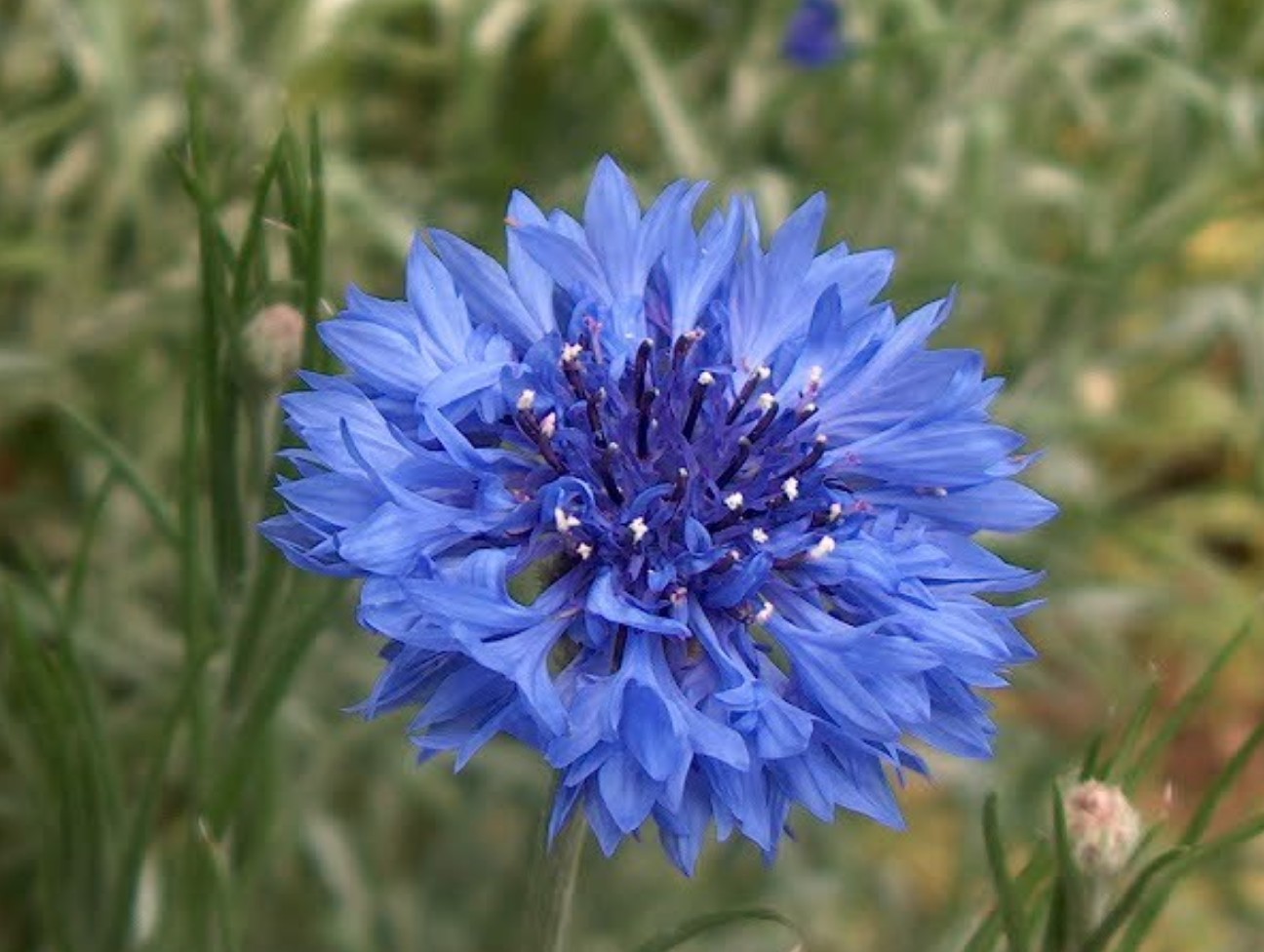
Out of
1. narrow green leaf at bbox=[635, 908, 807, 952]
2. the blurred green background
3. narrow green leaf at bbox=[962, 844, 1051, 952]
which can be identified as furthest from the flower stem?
the blurred green background

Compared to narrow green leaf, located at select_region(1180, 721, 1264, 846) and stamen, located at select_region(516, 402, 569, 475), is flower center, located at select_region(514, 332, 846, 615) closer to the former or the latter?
stamen, located at select_region(516, 402, 569, 475)

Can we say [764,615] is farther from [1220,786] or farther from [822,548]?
[1220,786]

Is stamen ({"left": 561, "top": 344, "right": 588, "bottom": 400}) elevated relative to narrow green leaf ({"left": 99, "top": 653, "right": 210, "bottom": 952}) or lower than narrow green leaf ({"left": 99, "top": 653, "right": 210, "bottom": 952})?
elevated

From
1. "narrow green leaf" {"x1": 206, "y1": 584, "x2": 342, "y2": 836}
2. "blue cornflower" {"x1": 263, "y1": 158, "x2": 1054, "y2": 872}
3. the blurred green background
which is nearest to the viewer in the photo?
"blue cornflower" {"x1": 263, "y1": 158, "x2": 1054, "y2": 872}

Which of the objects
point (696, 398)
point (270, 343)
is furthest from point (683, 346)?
point (270, 343)

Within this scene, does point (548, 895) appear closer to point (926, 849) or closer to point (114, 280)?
point (114, 280)

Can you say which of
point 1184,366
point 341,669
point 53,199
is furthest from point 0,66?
point 1184,366

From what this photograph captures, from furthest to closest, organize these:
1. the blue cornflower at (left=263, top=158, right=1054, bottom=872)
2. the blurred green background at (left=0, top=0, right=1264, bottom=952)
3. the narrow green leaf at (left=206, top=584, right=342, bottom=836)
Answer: the blurred green background at (left=0, top=0, right=1264, bottom=952)
the narrow green leaf at (left=206, top=584, right=342, bottom=836)
the blue cornflower at (left=263, top=158, right=1054, bottom=872)
